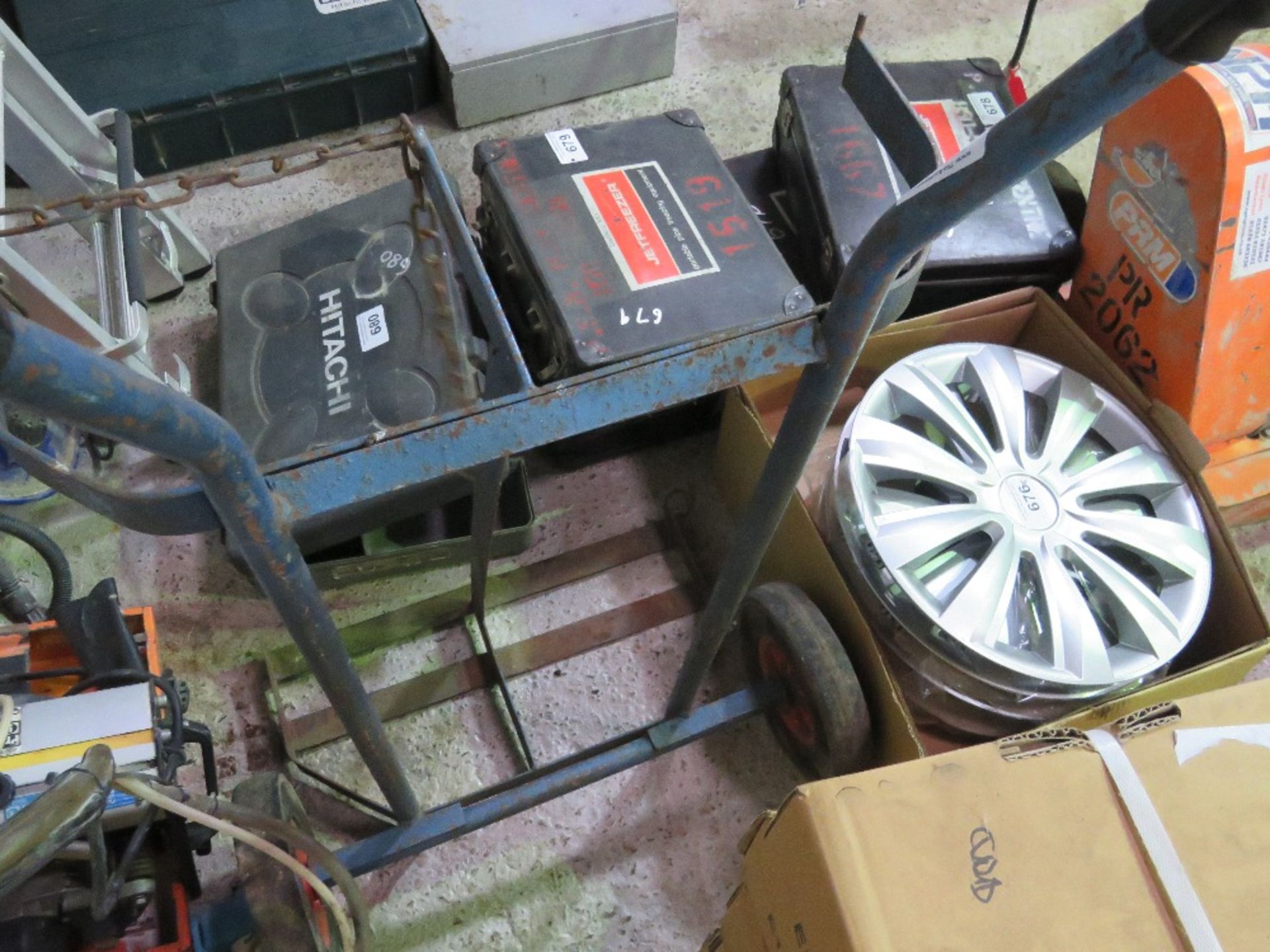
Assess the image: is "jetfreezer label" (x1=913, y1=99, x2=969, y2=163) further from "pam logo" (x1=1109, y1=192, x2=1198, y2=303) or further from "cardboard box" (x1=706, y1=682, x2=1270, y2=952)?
"cardboard box" (x1=706, y1=682, x2=1270, y2=952)

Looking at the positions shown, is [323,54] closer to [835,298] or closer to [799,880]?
[835,298]

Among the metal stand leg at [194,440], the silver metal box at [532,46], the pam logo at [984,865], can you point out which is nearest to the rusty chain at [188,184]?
the metal stand leg at [194,440]

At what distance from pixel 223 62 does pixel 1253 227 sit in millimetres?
1636

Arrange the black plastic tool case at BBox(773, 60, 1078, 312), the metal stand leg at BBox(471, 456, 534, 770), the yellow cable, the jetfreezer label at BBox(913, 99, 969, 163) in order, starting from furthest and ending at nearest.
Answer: the jetfreezer label at BBox(913, 99, 969, 163), the black plastic tool case at BBox(773, 60, 1078, 312), the metal stand leg at BBox(471, 456, 534, 770), the yellow cable

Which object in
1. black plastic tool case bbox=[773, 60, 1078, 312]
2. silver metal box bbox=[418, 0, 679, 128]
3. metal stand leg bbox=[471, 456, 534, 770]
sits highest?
silver metal box bbox=[418, 0, 679, 128]

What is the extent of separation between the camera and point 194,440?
503 millimetres

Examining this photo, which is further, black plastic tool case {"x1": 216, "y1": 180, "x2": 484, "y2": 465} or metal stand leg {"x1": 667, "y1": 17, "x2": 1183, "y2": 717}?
black plastic tool case {"x1": 216, "y1": 180, "x2": 484, "y2": 465}

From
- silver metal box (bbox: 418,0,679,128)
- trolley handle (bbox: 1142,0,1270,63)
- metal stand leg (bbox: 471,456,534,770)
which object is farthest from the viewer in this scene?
silver metal box (bbox: 418,0,679,128)

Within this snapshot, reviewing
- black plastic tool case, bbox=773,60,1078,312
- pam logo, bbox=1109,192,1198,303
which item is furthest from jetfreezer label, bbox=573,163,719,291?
pam logo, bbox=1109,192,1198,303

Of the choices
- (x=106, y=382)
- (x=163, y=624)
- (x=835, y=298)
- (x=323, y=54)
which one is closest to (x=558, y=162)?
(x=323, y=54)

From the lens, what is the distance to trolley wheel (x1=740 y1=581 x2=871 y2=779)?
1.12 metres

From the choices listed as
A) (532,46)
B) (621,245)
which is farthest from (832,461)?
(532,46)

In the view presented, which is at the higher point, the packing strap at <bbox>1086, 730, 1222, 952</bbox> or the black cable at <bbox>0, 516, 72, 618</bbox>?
the black cable at <bbox>0, 516, 72, 618</bbox>

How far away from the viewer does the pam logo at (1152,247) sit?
3.98 ft
